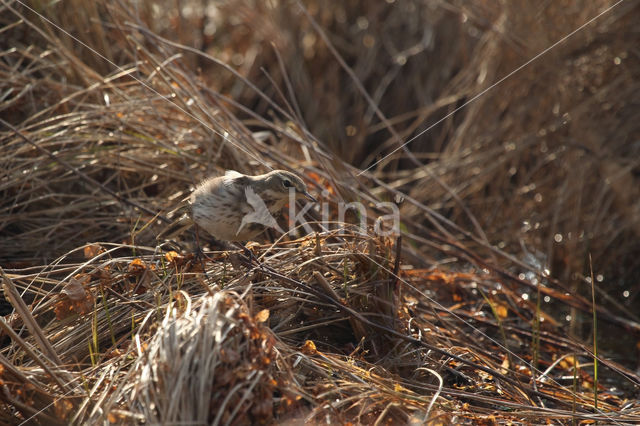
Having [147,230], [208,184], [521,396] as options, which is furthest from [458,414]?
[147,230]

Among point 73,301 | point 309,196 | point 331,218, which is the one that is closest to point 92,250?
point 73,301

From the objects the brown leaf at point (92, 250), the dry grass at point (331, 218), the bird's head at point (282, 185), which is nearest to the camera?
the dry grass at point (331, 218)

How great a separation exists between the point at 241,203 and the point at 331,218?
1140 millimetres

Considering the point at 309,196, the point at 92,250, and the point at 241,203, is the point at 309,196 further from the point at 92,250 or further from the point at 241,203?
the point at 92,250

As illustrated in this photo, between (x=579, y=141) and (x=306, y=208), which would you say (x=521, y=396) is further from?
(x=579, y=141)

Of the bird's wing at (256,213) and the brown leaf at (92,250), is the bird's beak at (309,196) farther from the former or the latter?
the brown leaf at (92,250)

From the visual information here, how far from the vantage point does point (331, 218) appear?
4.74 m

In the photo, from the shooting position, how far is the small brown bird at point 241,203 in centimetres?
366

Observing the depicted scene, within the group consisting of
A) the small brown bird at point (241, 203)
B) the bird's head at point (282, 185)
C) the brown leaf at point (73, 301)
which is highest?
the bird's head at point (282, 185)

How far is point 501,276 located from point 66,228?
2.77m

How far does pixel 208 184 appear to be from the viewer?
12.8ft

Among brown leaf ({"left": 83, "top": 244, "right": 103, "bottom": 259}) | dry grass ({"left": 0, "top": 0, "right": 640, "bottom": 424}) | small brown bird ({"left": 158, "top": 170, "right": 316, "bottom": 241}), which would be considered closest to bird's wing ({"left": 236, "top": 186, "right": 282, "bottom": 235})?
small brown bird ({"left": 158, "top": 170, "right": 316, "bottom": 241})

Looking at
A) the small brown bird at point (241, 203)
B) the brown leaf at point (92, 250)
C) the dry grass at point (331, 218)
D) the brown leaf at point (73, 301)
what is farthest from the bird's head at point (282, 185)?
the brown leaf at point (73, 301)

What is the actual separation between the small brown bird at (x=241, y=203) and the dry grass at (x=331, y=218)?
129 millimetres
